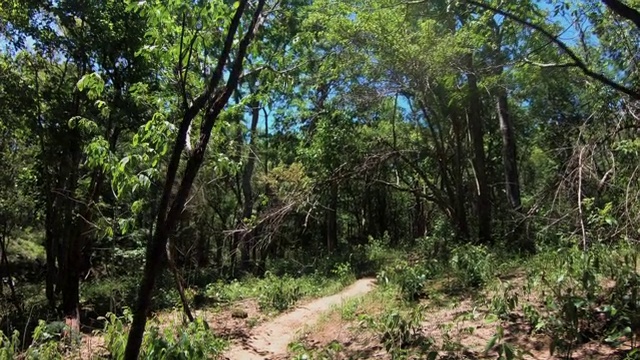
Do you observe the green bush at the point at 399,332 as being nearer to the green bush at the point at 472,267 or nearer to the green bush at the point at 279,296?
the green bush at the point at 472,267

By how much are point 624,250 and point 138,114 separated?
8.91 metres

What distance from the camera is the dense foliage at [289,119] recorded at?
381 centimetres

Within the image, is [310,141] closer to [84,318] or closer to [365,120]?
[365,120]

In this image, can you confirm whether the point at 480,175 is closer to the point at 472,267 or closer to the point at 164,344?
→ the point at 472,267

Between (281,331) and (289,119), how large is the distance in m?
12.5

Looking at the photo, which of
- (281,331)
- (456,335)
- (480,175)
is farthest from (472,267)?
(480,175)

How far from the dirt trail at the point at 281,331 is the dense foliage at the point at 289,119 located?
2.32 feet

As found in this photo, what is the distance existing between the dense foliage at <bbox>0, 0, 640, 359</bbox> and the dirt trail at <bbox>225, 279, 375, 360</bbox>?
0.71m

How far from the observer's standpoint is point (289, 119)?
20328 millimetres

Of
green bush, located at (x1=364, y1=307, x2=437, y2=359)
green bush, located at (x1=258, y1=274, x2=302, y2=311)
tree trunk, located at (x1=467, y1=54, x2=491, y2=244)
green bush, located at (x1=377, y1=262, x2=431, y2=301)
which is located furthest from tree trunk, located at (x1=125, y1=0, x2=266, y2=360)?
tree trunk, located at (x1=467, y1=54, x2=491, y2=244)

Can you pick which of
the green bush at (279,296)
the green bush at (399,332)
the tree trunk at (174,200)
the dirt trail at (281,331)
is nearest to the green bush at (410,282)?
the dirt trail at (281,331)

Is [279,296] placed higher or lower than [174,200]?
lower

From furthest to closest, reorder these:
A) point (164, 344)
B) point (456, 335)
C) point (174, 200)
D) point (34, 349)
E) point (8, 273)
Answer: point (8, 273) < point (456, 335) < point (34, 349) < point (164, 344) < point (174, 200)

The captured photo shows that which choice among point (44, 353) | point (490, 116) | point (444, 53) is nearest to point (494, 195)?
point (490, 116)
